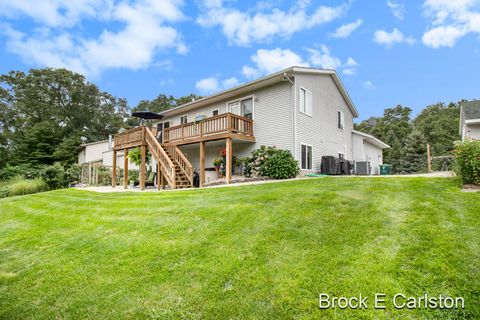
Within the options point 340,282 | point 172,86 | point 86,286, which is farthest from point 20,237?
point 172,86

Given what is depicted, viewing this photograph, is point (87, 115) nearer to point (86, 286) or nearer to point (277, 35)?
point (277, 35)

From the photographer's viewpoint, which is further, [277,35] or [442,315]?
[277,35]

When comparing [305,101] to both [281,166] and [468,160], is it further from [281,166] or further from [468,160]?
[468,160]

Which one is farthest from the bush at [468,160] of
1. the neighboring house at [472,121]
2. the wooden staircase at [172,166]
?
the wooden staircase at [172,166]

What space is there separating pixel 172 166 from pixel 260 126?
4740 millimetres

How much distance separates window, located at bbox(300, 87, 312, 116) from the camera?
13.2 metres

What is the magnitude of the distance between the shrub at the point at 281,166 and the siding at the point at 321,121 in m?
0.70

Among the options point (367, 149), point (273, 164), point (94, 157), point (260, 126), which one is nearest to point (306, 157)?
point (273, 164)

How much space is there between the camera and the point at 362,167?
16.8 m

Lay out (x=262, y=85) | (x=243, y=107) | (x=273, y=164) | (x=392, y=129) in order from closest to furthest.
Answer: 1. (x=273, y=164)
2. (x=262, y=85)
3. (x=243, y=107)
4. (x=392, y=129)

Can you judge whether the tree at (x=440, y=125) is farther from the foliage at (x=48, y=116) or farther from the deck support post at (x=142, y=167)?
the foliage at (x=48, y=116)

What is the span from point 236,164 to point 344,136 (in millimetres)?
8394

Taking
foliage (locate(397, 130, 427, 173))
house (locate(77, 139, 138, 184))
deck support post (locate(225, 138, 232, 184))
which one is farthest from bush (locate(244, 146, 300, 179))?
foliage (locate(397, 130, 427, 173))

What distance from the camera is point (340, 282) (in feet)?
9.53
